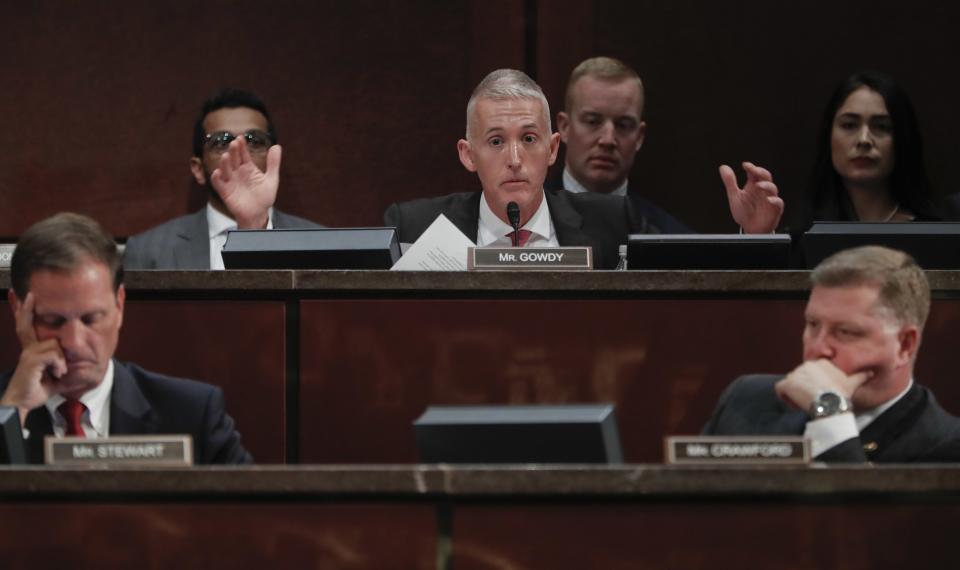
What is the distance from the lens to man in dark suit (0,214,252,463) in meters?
2.25

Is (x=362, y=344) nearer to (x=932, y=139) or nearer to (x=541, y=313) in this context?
(x=541, y=313)

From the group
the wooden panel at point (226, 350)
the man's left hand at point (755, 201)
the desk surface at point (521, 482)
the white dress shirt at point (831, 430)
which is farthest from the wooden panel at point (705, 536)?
the man's left hand at point (755, 201)

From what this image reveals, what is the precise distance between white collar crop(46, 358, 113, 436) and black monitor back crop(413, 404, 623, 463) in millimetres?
732

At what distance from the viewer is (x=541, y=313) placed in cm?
253

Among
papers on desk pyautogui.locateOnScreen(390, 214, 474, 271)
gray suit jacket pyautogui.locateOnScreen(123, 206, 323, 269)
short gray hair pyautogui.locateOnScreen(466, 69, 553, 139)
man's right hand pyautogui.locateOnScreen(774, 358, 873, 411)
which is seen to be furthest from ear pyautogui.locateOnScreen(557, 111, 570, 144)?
man's right hand pyautogui.locateOnScreen(774, 358, 873, 411)

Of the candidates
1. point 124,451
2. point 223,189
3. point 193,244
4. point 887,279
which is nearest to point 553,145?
point 223,189

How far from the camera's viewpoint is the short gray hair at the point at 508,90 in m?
3.40

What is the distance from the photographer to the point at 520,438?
1.79 m

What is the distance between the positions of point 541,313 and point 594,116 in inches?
58.5

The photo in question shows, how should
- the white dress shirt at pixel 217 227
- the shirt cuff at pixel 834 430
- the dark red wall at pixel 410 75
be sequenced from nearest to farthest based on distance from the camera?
1. the shirt cuff at pixel 834 430
2. the white dress shirt at pixel 217 227
3. the dark red wall at pixel 410 75

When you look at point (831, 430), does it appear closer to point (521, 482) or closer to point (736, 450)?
point (736, 450)

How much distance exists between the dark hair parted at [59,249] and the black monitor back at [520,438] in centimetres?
72

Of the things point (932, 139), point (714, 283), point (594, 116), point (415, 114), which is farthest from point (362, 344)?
point (932, 139)

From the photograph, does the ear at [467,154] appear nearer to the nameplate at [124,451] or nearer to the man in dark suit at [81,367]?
the man in dark suit at [81,367]
